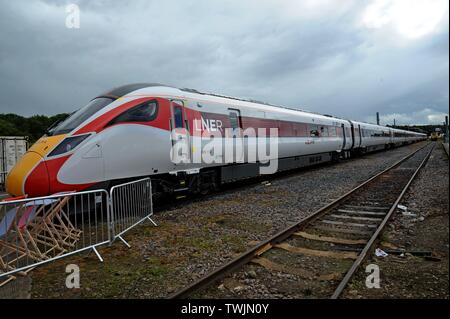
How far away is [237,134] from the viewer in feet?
38.7

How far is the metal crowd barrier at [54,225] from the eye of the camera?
5027mm

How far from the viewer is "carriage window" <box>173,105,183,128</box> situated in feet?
30.2

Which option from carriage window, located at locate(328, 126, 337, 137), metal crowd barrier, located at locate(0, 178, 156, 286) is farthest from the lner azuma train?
carriage window, located at locate(328, 126, 337, 137)

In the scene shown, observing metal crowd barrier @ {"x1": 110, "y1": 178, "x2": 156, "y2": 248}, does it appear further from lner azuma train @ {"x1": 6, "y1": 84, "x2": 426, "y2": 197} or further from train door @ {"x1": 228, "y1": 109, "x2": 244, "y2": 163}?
train door @ {"x1": 228, "y1": 109, "x2": 244, "y2": 163}

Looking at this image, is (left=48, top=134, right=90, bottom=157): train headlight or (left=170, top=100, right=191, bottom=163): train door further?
(left=170, top=100, right=191, bottom=163): train door

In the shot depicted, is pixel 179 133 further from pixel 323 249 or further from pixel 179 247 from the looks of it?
pixel 323 249

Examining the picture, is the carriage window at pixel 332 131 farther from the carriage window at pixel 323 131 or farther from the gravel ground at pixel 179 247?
the gravel ground at pixel 179 247

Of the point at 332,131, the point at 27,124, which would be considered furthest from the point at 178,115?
the point at 27,124

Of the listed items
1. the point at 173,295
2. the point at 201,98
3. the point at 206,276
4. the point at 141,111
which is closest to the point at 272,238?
the point at 206,276

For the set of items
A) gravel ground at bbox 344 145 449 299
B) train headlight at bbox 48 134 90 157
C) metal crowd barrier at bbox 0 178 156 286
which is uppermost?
train headlight at bbox 48 134 90 157

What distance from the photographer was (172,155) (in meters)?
9.05

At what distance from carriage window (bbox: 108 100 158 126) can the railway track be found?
4.26 metres

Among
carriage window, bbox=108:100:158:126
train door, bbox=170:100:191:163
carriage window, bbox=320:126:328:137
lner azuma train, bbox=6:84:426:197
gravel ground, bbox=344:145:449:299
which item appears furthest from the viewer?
carriage window, bbox=320:126:328:137
